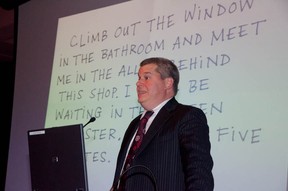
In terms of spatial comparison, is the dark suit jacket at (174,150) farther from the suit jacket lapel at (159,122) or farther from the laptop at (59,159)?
the laptop at (59,159)

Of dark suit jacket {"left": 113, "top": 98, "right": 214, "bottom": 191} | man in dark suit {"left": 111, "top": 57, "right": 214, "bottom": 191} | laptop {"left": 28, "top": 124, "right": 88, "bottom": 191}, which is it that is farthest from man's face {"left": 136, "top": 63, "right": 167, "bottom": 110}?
laptop {"left": 28, "top": 124, "right": 88, "bottom": 191}

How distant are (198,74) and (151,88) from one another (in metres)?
0.51

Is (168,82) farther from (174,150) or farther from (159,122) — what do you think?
(174,150)

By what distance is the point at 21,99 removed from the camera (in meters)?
3.52

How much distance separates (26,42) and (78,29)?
2.40ft

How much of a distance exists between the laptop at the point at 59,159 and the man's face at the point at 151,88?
1.33 feet

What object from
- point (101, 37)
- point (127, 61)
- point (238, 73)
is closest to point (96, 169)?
point (127, 61)

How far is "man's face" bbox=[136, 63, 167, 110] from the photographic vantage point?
1.90 meters

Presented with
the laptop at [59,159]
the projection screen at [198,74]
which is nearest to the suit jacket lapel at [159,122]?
the laptop at [59,159]

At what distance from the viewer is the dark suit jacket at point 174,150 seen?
1.58 meters

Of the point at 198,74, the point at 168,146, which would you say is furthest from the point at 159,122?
the point at 198,74

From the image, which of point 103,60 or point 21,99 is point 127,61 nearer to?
point 103,60

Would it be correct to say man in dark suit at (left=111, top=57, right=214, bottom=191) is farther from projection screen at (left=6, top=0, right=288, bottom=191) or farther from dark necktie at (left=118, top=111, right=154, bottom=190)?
projection screen at (left=6, top=0, right=288, bottom=191)

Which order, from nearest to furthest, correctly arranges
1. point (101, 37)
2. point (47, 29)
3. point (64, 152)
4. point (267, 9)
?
point (64, 152), point (267, 9), point (101, 37), point (47, 29)
